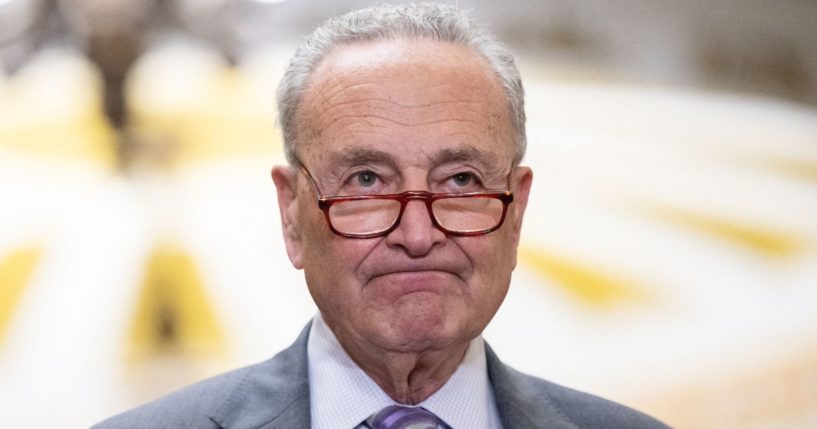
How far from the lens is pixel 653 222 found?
3.41 m

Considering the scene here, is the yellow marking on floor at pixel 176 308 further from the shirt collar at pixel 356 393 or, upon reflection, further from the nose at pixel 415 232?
the nose at pixel 415 232

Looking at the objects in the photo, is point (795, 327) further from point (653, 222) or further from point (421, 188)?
point (421, 188)

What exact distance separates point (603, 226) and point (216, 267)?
107 cm

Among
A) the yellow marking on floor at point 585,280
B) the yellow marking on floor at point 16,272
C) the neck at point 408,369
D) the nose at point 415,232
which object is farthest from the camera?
the yellow marking on floor at point 585,280

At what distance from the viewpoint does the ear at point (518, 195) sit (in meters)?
2.30

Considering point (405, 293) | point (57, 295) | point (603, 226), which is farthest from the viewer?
point (603, 226)

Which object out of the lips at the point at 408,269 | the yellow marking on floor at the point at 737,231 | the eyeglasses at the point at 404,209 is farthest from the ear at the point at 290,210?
the yellow marking on floor at the point at 737,231

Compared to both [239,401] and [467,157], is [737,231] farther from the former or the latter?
[239,401]

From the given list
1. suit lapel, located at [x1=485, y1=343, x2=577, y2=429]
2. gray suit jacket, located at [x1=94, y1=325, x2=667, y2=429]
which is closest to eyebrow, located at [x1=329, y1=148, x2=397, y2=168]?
gray suit jacket, located at [x1=94, y1=325, x2=667, y2=429]

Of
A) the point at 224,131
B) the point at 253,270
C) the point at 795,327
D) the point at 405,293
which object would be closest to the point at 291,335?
the point at 253,270

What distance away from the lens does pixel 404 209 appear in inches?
81.6

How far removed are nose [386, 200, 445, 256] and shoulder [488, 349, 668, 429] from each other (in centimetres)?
44

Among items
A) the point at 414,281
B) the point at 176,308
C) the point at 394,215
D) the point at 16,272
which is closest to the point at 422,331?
the point at 414,281

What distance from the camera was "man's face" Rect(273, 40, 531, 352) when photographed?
210cm
